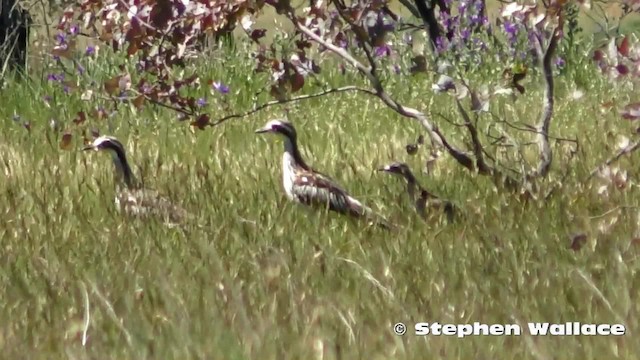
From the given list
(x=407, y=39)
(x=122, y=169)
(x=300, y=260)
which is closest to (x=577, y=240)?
(x=300, y=260)

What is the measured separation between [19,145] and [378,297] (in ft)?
14.2

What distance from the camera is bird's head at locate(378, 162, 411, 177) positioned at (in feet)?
22.5

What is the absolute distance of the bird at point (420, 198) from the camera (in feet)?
20.8

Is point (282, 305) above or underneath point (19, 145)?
underneath

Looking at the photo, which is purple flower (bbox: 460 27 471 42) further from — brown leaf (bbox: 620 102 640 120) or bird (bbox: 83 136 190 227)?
brown leaf (bbox: 620 102 640 120)

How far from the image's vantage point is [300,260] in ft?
18.3

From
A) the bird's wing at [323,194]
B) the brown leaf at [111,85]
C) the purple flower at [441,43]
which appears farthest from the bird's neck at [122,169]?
the purple flower at [441,43]

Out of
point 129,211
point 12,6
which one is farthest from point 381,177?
point 12,6

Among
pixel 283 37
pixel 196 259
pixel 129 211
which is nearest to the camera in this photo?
pixel 196 259

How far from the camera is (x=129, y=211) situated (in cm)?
657

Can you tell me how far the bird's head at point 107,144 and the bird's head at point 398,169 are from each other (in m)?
1.52

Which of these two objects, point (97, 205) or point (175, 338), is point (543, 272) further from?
point (97, 205)

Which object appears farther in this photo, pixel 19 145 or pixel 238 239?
pixel 19 145

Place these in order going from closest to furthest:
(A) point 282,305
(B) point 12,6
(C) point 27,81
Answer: (A) point 282,305, (C) point 27,81, (B) point 12,6
